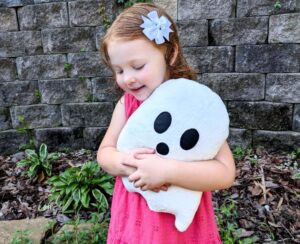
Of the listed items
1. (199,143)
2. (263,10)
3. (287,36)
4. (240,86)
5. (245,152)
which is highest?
(263,10)

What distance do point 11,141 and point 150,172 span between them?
2457 millimetres

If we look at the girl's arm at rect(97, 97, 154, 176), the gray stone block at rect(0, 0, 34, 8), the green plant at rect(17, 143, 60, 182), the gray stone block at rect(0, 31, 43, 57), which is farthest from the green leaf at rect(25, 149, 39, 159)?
the girl's arm at rect(97, 97, 154, 176)

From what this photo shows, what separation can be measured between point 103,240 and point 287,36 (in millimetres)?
1923

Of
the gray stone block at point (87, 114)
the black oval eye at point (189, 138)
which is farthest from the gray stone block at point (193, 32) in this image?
the black oval eye at point (189, 138)

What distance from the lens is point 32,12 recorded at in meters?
2.88

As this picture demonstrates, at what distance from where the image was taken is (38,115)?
10.2 feet

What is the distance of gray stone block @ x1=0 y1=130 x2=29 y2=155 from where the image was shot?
3.15 metres

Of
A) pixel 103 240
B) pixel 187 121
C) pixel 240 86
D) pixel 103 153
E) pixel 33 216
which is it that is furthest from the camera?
pixel 240 86

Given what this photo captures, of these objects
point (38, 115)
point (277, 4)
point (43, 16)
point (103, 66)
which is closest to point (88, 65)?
point (103, 66)

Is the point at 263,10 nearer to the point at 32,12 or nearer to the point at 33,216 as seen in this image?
the point at 32,12

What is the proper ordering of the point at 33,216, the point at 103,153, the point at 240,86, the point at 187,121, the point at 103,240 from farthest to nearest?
1. the point at 240,86
2. the point at 33,216
3. the point at 103,240
4. the point at 103,153
5. the point at 187,121

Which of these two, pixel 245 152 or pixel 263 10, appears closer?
pixel 263 10

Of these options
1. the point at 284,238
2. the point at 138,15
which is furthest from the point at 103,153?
the point at 284,238

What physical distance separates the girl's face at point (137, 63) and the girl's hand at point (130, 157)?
0.66ft
